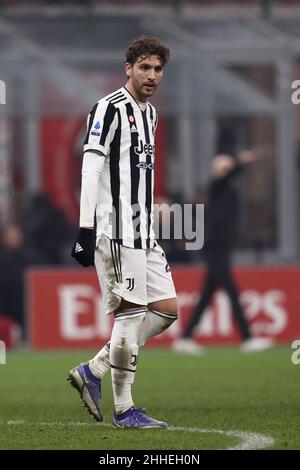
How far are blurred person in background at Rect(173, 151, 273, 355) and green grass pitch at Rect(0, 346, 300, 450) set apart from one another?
272mm

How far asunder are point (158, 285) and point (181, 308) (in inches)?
331

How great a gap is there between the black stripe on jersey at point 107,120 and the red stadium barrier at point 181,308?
857cm

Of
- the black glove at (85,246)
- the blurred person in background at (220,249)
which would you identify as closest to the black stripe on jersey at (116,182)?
the black glove at (85,246)

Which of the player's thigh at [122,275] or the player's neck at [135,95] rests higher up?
the player's neck at [135,95]

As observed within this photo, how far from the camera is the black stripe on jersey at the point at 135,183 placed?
7.87m

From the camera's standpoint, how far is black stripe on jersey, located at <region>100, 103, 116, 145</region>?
777 centimetres

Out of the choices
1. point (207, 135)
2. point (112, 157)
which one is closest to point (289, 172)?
point (207, 135)

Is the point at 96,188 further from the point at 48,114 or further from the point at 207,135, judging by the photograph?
the point at 207,135

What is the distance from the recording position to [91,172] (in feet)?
25.3

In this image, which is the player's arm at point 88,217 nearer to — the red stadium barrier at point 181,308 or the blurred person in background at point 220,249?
the blurred person in background at point 220,249

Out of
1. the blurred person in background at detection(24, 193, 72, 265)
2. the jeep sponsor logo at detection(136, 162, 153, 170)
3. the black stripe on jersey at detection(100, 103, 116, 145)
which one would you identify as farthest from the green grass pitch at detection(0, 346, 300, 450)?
the blurred person in background at detection(24, 193, 72, 265)

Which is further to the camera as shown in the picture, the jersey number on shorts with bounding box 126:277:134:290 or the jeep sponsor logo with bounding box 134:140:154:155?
the jeep sponsor logo with bounding box 134:140:154:155

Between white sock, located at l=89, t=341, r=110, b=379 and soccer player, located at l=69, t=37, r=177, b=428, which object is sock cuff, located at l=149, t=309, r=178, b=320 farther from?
white sock, located at l=89, t=341, r=110, b=379

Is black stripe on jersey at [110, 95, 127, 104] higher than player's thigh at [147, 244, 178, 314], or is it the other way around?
black stripe on jersey at [110, 95, 127, 104]
